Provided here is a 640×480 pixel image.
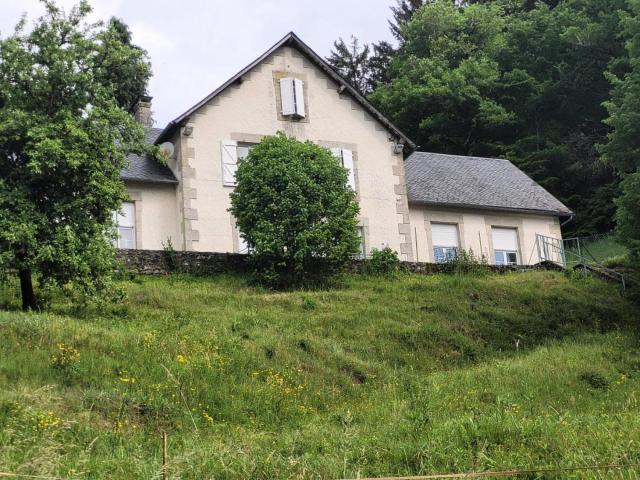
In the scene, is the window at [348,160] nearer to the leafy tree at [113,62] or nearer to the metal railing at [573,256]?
the metal railing at [573,256]

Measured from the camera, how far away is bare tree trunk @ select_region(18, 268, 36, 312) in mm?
17922

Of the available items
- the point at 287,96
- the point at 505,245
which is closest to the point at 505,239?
the point at 505,245

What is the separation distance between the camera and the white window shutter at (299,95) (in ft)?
92.8

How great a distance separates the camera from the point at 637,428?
30.5 ft

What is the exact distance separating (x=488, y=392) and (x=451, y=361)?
4134mm

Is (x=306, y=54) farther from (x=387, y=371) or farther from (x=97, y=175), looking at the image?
(x=387, y=371)

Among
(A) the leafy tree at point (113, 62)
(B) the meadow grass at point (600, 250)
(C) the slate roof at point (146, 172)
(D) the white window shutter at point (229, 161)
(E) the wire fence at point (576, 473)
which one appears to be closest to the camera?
(E) the wire fence at point (576, 473)

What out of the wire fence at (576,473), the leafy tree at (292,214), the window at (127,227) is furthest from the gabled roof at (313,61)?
the wire fence at (576,473)

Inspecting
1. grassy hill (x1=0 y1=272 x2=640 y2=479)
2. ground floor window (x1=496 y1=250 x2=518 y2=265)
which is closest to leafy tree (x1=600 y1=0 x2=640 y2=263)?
grassy hill (x1=0 y1=272 x2=640 y2=479)

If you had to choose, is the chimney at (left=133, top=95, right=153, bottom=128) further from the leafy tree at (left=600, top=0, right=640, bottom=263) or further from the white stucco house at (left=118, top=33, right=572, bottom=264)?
the leafy tree at (left=600, top=0, right=640, bottom=263)

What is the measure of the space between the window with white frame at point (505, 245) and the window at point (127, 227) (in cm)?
1257

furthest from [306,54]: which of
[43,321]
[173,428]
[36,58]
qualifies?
[173,428]

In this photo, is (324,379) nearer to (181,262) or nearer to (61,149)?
(61,149)

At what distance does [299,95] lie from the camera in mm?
28391
